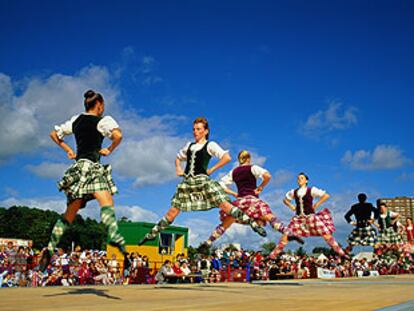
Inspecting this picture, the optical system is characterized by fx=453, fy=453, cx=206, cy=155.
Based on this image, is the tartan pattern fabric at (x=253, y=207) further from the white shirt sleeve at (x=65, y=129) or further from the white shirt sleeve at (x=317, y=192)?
the white shirt sleeve at (x=65, y=129)

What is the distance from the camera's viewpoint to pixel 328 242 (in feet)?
35.3

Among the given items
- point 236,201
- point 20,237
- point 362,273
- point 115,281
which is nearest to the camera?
point 236,201

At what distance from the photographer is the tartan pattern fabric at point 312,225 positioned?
1045cm

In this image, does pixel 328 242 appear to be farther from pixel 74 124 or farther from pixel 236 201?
pixel 74 124

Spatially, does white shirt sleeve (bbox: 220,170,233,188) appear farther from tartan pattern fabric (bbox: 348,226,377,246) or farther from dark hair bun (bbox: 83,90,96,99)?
tartan pattern fabric (bbox: 348,226,377,246)

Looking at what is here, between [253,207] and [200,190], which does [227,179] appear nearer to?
[253,207]

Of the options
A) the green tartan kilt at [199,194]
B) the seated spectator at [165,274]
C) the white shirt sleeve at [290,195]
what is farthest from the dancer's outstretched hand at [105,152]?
the seated spectator at [165,274]

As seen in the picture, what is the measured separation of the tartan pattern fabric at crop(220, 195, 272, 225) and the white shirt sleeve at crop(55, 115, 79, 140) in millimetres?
3786

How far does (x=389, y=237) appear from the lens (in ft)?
49.3

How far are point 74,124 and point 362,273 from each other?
18854mm

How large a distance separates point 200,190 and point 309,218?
4.49 meters

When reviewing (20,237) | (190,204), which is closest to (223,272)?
(190,204)

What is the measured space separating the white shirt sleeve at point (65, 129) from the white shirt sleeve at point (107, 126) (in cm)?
44

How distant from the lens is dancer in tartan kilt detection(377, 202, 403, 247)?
48.9 ft
